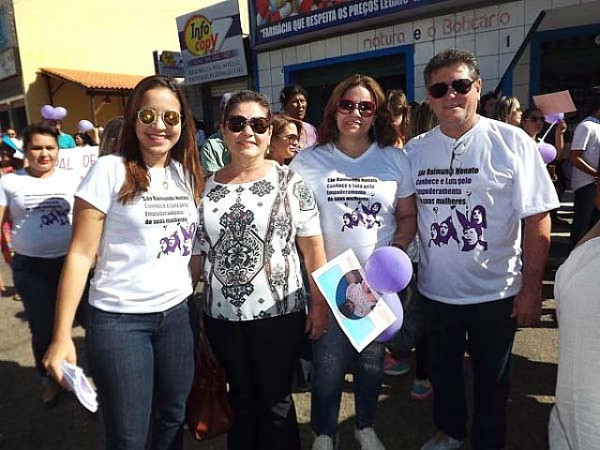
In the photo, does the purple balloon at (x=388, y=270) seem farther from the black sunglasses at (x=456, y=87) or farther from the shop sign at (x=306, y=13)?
the shop sign at (x=306, y=13)

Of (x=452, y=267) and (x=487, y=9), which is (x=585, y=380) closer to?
(x=452, y=267)

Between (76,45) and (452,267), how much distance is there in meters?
19.9

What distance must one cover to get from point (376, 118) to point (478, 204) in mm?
661

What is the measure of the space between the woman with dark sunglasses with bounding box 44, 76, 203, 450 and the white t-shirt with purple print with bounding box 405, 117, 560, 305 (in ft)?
3.74

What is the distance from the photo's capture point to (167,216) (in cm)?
189

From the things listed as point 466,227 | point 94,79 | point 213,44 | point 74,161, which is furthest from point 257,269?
point 94,79

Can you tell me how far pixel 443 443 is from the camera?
2.46 m

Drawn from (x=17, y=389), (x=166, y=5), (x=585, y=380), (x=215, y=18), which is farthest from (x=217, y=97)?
(x=585, y=380)

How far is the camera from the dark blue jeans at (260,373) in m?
2.10

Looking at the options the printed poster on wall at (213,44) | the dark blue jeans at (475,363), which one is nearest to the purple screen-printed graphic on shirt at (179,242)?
the dark blue jeans at (475,363)

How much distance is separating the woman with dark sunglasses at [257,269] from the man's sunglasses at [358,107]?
1.24 ft

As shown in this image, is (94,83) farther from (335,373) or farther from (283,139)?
(335,373)

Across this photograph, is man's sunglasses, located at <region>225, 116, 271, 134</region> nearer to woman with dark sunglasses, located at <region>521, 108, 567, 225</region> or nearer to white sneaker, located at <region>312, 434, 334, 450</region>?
white sneaker, located at <region>312, 434, 334, 450</region>

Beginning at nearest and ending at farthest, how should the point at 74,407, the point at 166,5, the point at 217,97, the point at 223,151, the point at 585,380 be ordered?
1. the point at 585,380
2. the point at 74,407
3. the point at 223,151
4. the point at 217,97
5. the point at 166,5
